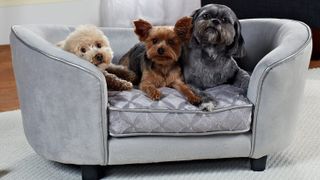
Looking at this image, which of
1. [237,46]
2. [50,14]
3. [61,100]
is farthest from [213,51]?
[50,14]

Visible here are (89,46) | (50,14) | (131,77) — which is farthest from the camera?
(50,14)

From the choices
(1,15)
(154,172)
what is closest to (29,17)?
(1,15)

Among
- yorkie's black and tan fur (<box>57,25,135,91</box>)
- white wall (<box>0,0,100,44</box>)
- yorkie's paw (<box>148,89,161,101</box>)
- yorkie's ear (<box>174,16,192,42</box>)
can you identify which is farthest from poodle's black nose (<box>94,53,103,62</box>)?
white wall (<box>0,0,100,44</box>)

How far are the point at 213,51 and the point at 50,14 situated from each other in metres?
2.16

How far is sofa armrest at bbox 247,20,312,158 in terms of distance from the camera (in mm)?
1732

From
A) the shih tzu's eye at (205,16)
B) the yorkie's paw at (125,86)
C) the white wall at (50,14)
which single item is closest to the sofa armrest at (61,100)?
the yorkie's paw at (125,86)

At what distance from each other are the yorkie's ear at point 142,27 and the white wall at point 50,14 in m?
1.98

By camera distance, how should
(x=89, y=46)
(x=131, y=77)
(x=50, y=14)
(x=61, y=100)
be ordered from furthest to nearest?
1. (x=50, y=14)
2. (x=131, y=77)
3. (x=89, y=46)
4. (x=61, y=100)

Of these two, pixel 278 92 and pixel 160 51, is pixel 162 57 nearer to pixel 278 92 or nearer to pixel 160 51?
pixel 160 51

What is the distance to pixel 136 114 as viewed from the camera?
1.72 metres

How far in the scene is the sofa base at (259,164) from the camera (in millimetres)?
1906

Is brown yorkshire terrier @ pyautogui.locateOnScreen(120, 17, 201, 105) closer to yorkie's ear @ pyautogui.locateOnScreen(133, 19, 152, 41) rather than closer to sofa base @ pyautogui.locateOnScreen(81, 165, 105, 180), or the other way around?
yorkie's ear @ pyautogui.locateOnScreen(133, 19, 152, 41)

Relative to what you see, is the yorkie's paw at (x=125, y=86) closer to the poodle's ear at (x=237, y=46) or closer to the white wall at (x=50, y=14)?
the poodle's ear at (x=237, y=46)

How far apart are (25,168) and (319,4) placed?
2.14 meters
